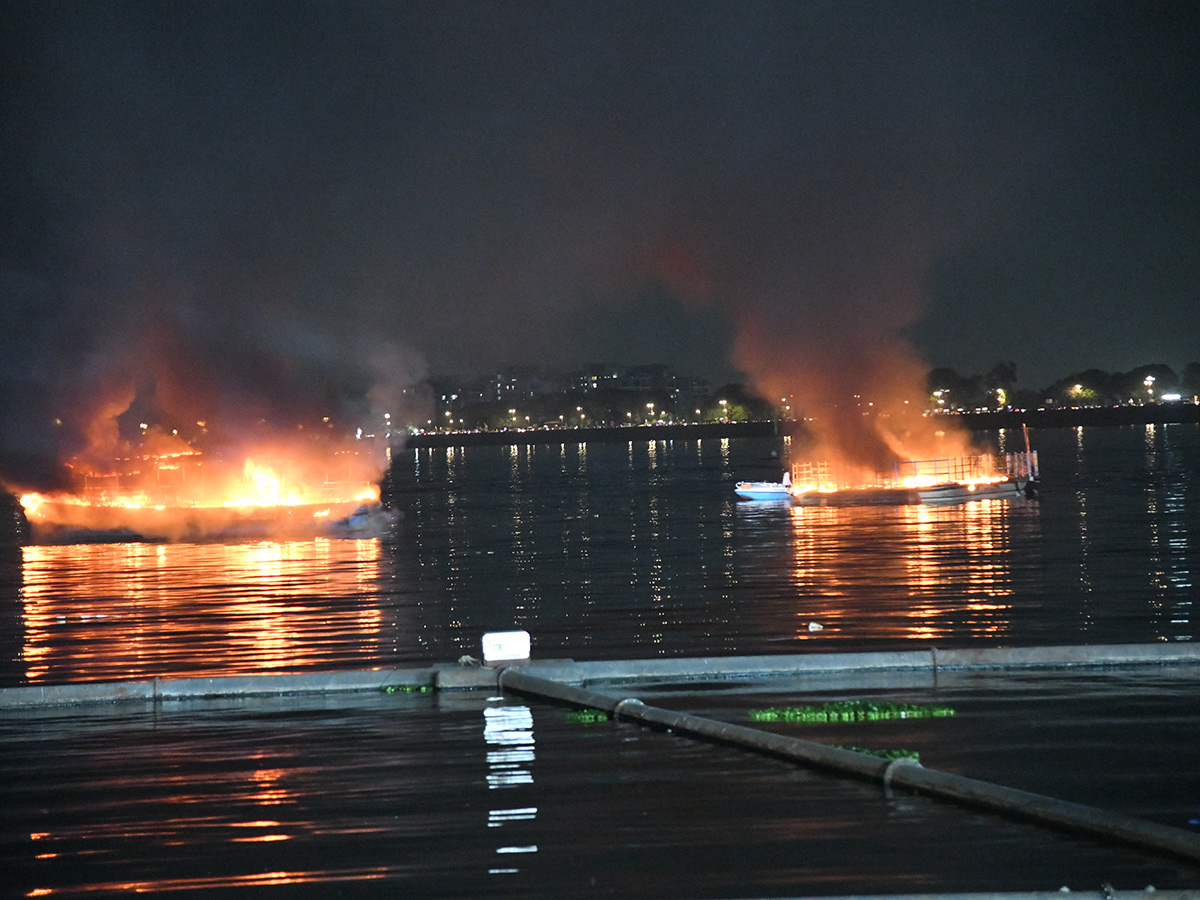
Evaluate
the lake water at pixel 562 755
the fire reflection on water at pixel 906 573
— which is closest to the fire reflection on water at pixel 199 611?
the lake water at pixel 562 755

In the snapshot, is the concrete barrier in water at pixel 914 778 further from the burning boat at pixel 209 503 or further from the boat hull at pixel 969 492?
the boat hull at pixel 969 492

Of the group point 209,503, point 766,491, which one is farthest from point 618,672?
point 766,491

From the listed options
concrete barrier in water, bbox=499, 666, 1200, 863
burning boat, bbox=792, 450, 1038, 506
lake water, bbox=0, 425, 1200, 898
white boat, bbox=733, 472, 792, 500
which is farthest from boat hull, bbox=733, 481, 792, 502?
concrete barrier in water, bbox=499, 666, 1200, 863

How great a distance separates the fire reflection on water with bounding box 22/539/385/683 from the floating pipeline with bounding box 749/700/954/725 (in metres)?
7.63

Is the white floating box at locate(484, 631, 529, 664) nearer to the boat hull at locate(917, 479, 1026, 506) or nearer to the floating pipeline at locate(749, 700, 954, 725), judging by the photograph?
the floating pipeline at locate(749, 700, 954, 725)

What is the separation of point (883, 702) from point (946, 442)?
2755 inches

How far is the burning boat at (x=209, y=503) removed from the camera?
53.5m

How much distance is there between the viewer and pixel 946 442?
8019 centimetres

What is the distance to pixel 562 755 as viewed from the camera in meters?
10.9

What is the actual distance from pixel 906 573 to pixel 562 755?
1892 centimetres

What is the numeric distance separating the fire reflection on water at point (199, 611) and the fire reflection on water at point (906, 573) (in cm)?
760

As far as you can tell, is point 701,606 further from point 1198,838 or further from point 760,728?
point 1198,838

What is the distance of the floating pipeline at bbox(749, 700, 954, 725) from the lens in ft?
39.4

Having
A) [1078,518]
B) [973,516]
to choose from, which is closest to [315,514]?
[973,516]
